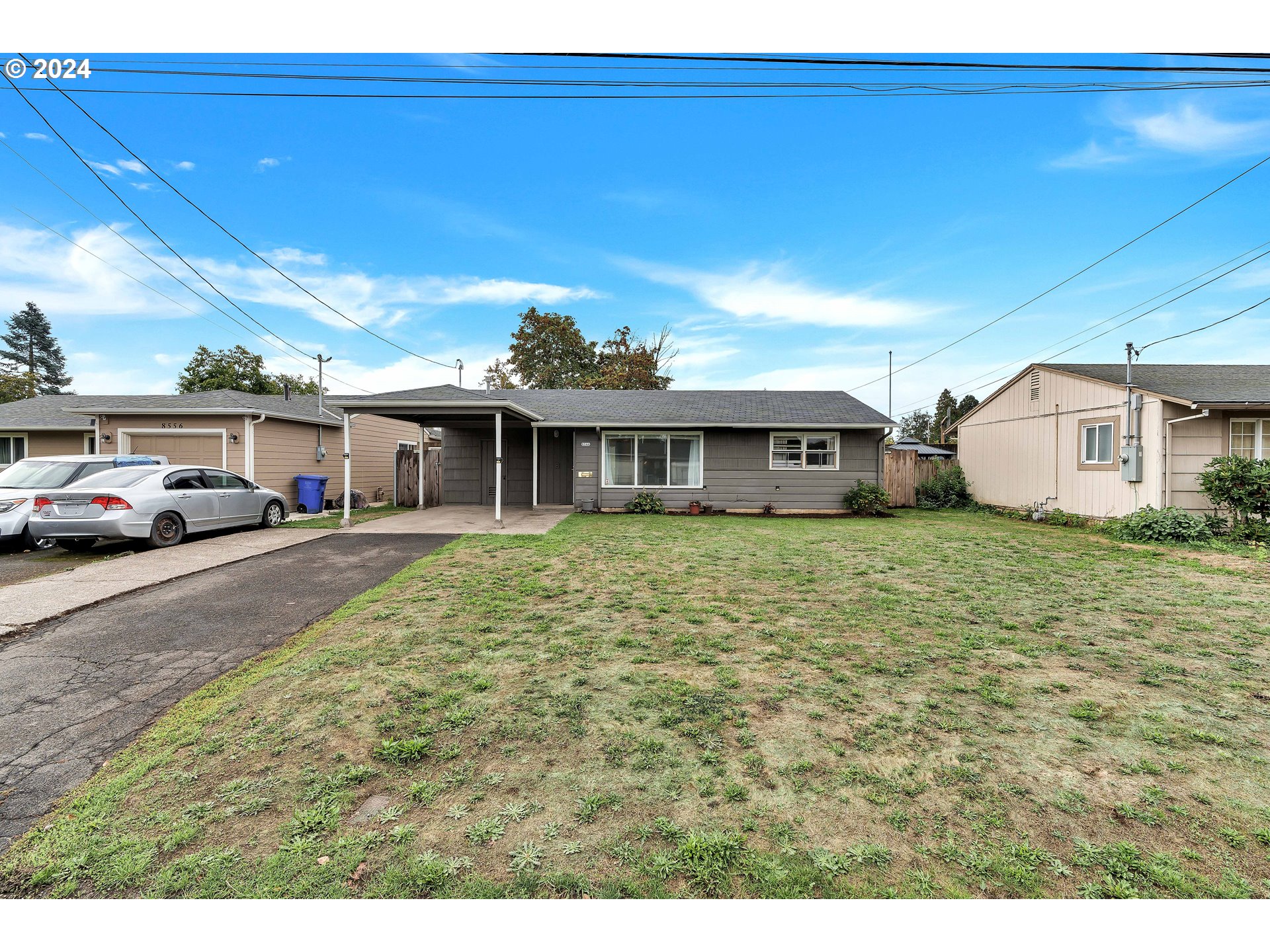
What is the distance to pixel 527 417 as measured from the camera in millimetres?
12344

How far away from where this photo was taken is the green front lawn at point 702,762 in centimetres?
175

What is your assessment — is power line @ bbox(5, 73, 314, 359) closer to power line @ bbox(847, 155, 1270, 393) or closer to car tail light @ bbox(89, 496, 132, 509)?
car tail light @ bbox(89, 496, 132, 509)

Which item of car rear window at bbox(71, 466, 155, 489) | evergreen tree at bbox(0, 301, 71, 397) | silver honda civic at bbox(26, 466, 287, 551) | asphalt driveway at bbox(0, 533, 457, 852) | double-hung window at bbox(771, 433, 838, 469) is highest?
evergreen tree at bbox(0, 301, 71, 397)

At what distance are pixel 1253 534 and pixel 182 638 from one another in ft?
51.7

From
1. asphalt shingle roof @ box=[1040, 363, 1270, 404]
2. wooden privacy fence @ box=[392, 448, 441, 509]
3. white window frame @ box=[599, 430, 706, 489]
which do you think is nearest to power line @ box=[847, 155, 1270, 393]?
asphalt shingle roof @ box=[1040, 363, 1270, 404]

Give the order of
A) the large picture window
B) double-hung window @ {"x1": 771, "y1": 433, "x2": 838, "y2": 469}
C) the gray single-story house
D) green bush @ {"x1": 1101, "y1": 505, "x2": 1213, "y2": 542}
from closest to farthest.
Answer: green bush @ {"x1": 1101, "y1": 505, "x2": 1213, "y2": 542} → the gray single-story house → double-hung window @ {"x1": 771, "y1": 433, "x2": 838, "y2": 469} → the large picture window

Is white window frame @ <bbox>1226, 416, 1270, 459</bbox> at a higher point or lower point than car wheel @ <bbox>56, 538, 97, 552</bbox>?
higher

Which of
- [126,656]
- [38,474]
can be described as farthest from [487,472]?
[126,656]

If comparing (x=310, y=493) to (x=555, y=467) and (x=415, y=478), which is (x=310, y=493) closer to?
(x=415, y=478)

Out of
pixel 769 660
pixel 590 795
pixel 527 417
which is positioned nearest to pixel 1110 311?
pixel 527 417

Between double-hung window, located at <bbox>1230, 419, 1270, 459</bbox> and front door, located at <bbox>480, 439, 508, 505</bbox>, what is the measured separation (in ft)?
55.6

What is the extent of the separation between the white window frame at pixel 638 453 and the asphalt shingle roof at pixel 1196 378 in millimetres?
9115

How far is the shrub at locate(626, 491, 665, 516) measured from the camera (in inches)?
538
